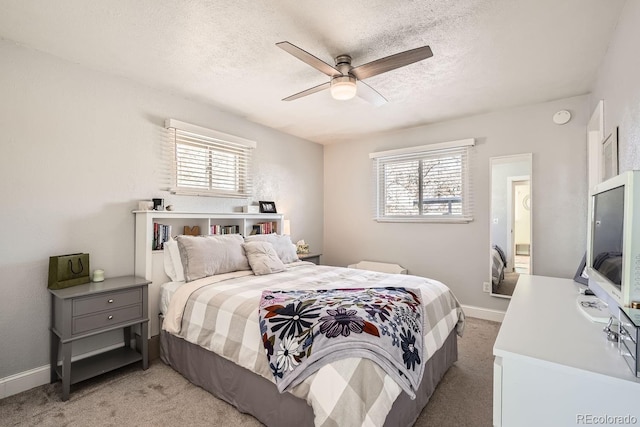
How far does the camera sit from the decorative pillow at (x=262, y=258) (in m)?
2.85

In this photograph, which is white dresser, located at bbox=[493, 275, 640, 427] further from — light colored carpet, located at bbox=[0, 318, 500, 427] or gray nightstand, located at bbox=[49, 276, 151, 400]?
gray nightstand, located at bbox=[49, 276, 151, 400]

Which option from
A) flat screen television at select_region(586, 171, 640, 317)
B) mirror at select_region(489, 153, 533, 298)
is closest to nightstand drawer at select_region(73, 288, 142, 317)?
flat screen television at select_region(586, 171, 640, 317)

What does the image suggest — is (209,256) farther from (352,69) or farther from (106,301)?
(352,69)

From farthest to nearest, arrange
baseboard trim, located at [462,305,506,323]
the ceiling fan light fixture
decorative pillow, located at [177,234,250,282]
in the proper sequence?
1. baseboard trim, located at [462,305,506,323]
2. decorative pillow, located at [177,234,250,282]
3. the ceiling fan light fixture

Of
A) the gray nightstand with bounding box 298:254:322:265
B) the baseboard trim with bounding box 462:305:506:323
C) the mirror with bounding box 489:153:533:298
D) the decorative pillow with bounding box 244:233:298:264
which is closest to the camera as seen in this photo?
the decorative pillow with bounding box 244:233:298:264

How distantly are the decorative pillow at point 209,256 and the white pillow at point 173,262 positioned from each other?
0.20 feet

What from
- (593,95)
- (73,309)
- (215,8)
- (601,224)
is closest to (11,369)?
(73,309)

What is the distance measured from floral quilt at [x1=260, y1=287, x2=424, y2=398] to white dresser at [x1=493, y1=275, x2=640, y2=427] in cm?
52

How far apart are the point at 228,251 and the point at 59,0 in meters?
2.07

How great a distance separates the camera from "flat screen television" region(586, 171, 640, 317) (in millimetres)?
916

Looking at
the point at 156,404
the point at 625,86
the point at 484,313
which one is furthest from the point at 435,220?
the point at 156,404

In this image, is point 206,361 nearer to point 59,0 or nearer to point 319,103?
point 59,0

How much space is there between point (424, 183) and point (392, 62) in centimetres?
250

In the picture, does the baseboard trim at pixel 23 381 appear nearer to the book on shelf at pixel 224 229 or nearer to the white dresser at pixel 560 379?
the book on shelf at pixel 224 229
